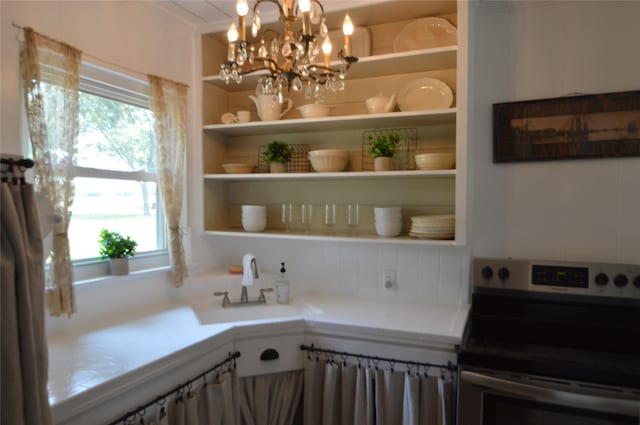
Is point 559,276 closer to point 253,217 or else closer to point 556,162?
point 556,162

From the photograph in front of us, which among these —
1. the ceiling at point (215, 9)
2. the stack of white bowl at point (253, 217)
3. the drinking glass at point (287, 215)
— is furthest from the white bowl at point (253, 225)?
the ceiling at point (215, 9)

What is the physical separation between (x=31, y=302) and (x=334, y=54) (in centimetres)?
197

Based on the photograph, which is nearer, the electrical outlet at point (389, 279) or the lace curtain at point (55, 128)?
the lace curtain at point (55, 128)

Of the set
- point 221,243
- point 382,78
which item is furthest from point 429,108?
point 221,243

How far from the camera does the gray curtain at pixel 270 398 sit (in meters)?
1.96

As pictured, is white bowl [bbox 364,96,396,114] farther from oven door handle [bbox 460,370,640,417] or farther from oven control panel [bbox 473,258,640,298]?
oven door handle [bbox 460,370,640,417]

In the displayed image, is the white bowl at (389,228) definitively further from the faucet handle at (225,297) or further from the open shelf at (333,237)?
the faucet handle at (225,297)

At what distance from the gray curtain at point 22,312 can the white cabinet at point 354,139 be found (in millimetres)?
1481

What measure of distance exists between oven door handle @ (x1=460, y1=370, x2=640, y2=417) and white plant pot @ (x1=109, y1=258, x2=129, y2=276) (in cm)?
165

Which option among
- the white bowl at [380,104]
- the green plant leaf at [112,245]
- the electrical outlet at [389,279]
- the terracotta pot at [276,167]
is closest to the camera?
the green plant leaf at [112,245]

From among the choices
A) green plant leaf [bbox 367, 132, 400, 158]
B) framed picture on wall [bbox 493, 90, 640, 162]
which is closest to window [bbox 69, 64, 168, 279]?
green plant leaf [bbox 367, 132, 400, 158]

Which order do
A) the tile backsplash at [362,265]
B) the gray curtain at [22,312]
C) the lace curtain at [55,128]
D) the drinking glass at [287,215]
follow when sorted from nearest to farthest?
the gray curtain at [22,312] < the lace curtain at [55,128] < the tile backsplash at [362,265] < the drinking glass at [287,215]

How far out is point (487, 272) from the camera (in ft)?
6.88

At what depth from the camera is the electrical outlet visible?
93.4 inches
